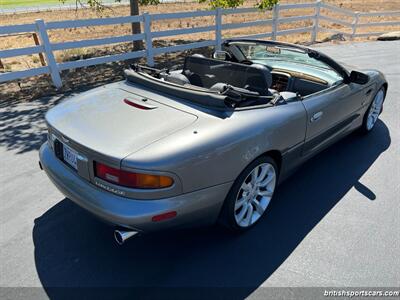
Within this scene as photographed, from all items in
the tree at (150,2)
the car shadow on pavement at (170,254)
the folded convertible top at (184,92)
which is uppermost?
the tree at (150,2)

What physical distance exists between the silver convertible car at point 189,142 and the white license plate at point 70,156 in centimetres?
1

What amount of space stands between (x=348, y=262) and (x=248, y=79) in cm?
178

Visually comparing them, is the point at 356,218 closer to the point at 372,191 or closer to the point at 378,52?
the point at 372,191

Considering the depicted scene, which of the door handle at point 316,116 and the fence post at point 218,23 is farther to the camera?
the fence post at point 218,23

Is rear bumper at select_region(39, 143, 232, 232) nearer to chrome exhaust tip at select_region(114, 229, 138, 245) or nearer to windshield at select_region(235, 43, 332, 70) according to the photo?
chrome exhaust tip at select_region(114, 229, 138, 245)

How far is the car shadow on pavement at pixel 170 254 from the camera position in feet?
7.55

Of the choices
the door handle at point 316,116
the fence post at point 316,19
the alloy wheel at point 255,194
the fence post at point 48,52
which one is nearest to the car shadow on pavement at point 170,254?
the alloy wheel at point 255,194

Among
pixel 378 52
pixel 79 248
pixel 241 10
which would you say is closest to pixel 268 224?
pixel 79 248

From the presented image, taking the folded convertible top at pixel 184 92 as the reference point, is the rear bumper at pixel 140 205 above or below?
below

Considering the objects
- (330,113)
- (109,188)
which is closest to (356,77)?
(330,113)

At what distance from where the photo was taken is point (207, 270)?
2.44m

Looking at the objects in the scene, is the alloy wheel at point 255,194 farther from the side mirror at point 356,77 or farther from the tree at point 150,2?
the tree at point 150,2

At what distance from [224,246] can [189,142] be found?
104 cm

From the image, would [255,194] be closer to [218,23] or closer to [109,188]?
[109,188]
